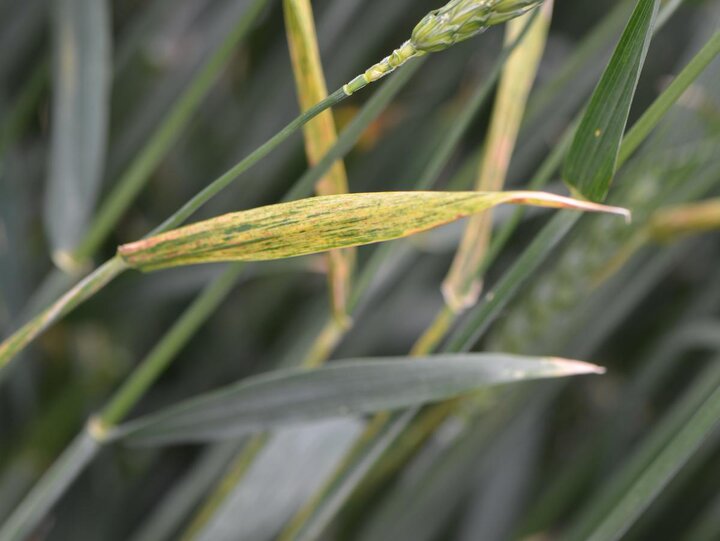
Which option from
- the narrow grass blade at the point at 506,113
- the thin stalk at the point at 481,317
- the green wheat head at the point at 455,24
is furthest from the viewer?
the narrow grass blade at the point at 506,113

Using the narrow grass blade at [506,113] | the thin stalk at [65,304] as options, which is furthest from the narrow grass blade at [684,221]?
the thin stalk at [65,304]

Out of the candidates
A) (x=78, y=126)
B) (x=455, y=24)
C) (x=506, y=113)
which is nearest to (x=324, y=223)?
(x=455, y=24)

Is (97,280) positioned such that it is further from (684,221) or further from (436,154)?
(684,221)

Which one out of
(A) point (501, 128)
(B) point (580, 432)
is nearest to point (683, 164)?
(A) point (501, 128)

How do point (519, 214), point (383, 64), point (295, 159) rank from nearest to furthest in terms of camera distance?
point (383, 64) < point (519, 214) < point (295, 159)

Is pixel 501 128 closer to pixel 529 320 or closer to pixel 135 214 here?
pixel 529 320

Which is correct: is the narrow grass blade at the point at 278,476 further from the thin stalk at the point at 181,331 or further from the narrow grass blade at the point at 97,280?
the narrow grass blade at the point at 97,280

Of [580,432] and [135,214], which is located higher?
[135,214]
